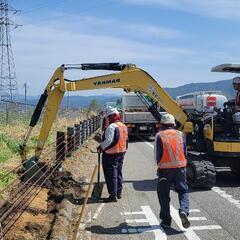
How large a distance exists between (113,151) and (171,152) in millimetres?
2562

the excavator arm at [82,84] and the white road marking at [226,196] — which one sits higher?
the excavator arm at [82,84]

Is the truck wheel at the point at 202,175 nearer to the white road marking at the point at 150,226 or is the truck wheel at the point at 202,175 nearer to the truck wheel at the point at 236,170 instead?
the truck wheel at the point at 236,170

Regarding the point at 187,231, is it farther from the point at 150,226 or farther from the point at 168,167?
the point at 168,167

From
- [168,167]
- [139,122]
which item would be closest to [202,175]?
[168,167]

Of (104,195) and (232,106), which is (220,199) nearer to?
(104,195)

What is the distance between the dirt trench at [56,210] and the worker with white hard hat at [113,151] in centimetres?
70

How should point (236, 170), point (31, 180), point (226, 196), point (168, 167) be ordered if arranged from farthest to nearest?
point (236, 170) → point (31, 180) → point (226, 196) → point (168, 167)

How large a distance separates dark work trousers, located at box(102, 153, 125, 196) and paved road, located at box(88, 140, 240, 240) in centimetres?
31

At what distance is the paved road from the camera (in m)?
8.98

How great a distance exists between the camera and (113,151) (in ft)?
38.7

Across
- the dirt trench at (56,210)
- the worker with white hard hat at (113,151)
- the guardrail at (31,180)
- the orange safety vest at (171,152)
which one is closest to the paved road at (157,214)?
the worker with white hard hat at (113,151)

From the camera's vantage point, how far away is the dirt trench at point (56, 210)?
335 inches

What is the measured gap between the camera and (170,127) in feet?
31.7

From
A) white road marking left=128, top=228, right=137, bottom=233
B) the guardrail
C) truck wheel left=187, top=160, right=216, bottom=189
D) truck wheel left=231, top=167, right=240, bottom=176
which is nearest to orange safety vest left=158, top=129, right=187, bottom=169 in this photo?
white road marking left=128, top=228, right=137, bottom=233
